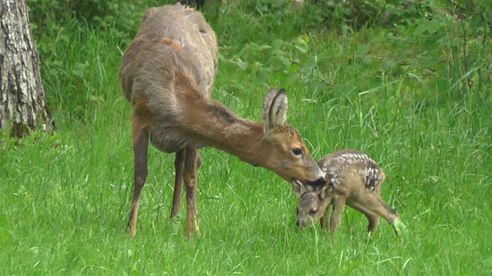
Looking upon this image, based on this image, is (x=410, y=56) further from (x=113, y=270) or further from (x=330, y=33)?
(x=113, y=270)

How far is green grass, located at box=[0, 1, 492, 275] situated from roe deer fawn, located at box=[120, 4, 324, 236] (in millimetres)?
360

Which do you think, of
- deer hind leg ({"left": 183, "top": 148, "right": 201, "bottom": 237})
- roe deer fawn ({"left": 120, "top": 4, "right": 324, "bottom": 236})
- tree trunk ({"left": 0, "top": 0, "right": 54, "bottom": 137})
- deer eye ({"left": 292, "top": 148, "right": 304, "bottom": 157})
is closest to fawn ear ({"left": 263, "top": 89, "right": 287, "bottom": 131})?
roe deer fawn ({"left": 120, "top": 4, "right": 324, "bottom": 236})

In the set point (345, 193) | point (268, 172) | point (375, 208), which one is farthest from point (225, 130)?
point (268, 172)

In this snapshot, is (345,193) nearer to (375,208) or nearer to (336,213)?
(336,213)

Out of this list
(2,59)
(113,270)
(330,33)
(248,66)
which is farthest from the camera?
(330,33)

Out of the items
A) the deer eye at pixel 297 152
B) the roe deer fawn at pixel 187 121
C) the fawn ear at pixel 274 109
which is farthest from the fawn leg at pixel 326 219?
the fawn ear at pixel 274 109

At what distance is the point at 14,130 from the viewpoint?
33.8 feet

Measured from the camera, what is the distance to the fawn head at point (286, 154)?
799cm

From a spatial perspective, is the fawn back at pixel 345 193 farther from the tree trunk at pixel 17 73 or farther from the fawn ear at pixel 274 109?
the tree trunk at pixel 17 73

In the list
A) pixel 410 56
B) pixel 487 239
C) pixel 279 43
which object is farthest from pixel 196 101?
pixel 279 43

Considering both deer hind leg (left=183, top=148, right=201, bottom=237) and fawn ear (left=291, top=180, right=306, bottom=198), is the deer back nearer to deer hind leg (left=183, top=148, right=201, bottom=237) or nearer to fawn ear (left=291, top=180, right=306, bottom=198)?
deer hind leg (left=183, top=148, right=201, bottom=237)

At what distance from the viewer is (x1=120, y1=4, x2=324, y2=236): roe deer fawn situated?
Result: 802 centimetres

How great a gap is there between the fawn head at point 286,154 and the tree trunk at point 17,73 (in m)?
2.98

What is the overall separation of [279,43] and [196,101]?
16.4 feet
